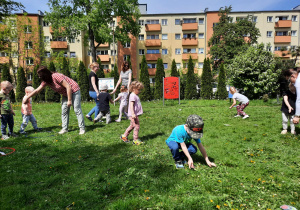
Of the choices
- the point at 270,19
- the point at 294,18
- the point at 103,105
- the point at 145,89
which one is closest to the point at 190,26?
the point at 270,19

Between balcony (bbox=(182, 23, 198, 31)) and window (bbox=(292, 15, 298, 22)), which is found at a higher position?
window (bbox=(292, 15, 298, 22))

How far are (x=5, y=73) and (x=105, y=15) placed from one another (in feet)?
48.3

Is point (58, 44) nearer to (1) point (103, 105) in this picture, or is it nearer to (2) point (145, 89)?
(2) point (145, 89)

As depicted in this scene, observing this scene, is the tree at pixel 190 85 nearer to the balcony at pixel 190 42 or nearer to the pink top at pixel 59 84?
the pink top at pixel 59 84

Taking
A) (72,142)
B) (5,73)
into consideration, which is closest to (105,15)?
(5,73)

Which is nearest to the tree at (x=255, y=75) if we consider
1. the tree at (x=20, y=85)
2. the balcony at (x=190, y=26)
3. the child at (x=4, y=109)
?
the child at (x=4, y=109)

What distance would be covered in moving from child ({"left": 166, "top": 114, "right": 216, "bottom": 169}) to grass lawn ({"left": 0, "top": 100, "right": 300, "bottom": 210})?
209 millimetres

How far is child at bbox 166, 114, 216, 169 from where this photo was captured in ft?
11.3

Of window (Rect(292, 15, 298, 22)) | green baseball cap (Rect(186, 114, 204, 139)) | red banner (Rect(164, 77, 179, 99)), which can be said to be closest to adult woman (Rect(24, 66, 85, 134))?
green baseball cap (Rect(186, 114, 204, 139))

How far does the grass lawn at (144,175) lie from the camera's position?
2688 mm

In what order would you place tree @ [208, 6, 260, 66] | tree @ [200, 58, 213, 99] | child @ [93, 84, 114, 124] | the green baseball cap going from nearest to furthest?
the green baseball cap
child @ [93, 84, 114, 124]
tree @ [200, 58, 213, 99]
tree @ [208, 6, 260, 66]

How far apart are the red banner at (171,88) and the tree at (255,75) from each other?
27.7 feet

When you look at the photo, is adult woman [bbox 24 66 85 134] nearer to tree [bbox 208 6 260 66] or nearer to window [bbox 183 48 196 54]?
tree [bbox 208 6 260 66]

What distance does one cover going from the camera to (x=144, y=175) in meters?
3.36
